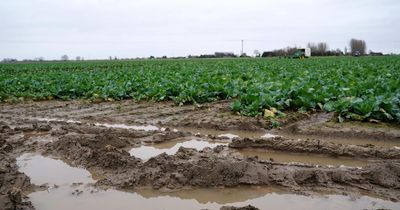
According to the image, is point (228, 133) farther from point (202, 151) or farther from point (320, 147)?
point (320, 147)

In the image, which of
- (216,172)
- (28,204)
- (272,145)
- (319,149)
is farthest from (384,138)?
(28,204)

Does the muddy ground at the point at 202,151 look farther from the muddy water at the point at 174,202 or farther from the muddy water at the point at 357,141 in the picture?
the muddy water at the point at 174,202

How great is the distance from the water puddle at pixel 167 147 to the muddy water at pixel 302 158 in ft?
2.34

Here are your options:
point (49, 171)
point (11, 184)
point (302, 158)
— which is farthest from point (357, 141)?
point (11, 184)

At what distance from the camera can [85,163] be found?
4.68 m

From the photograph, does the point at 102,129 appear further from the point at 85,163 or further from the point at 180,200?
the point at 180,200

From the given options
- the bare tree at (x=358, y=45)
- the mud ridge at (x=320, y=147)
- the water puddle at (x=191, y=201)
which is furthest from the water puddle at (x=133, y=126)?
the bare tree at (x=358, y=45)

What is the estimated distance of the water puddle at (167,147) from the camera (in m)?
5.31

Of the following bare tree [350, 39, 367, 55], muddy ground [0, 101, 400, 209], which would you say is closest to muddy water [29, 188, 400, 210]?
muddy ground [0, 101, 400, 209]

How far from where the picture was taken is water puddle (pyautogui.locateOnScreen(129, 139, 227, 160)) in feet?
17.4

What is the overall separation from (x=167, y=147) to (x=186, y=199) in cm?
205

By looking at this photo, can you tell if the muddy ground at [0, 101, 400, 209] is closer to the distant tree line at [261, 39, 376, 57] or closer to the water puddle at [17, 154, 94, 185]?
the water puddle at [17, 154, 94, 185]

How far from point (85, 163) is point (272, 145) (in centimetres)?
256

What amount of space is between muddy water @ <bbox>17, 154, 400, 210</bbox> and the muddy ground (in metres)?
0.12
